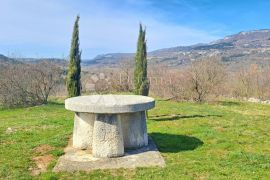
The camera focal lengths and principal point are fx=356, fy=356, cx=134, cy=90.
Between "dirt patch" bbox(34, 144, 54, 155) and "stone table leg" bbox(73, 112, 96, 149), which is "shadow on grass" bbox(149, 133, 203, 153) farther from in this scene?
"dirt patch" bbox(34, 144, 54, 155)

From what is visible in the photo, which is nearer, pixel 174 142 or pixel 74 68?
pixel 174 142

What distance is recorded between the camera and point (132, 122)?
41.5 ft

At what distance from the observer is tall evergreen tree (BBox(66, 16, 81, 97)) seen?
22172mm

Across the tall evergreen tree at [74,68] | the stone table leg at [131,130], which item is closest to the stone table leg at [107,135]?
the stone table leg at [131,130]

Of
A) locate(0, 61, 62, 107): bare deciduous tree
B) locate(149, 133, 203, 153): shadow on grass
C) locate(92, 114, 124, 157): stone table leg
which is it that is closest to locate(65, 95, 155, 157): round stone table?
locate(92, 114, 124, 157): stone table leg

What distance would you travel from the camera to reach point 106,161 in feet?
36.7

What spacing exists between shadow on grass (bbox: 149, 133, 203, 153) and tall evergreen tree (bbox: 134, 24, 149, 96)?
4.56 meters

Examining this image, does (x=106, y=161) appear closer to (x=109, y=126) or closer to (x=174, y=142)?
(x=109, y=126)

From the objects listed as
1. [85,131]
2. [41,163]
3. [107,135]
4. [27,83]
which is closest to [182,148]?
[107,135]

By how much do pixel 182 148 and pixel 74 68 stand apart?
481 inches

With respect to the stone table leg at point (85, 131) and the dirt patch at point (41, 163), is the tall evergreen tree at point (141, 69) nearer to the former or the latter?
the stone table leg at point (85, 131)

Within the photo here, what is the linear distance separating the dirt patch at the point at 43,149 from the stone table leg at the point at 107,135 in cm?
204

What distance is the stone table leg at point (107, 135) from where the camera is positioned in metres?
11.5

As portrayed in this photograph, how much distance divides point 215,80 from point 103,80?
52.3ft
